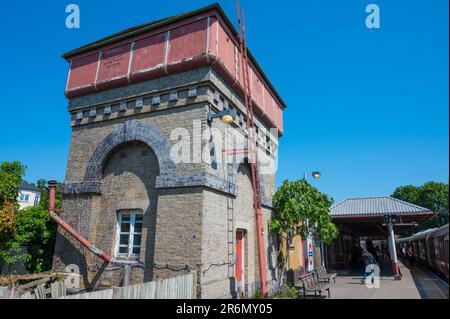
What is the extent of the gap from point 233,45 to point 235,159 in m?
4.39

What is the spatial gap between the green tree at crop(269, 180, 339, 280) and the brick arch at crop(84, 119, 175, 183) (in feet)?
18.4

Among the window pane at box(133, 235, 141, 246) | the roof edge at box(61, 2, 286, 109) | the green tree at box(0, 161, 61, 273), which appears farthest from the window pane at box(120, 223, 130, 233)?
the roof edge at box(61, 2, 286, 109)

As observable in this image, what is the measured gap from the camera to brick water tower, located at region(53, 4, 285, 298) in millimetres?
8930

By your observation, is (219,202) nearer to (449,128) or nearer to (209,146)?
(209,146)

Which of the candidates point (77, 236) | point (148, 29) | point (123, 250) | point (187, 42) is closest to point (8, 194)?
point (77, 236)

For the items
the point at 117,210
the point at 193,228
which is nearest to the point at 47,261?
the point at 117,210

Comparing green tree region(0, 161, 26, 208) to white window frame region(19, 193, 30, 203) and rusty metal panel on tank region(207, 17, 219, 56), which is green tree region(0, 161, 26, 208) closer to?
rusty metal panel on tank region(207, 17, 219, 56)

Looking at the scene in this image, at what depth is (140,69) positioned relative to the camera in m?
10.8

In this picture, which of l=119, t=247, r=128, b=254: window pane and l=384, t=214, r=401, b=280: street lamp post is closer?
l=119, t=247, r=128, b=254: window pane

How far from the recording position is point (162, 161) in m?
9.65

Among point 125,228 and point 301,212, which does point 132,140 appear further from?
point 301,212

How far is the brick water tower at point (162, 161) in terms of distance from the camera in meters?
8.93
